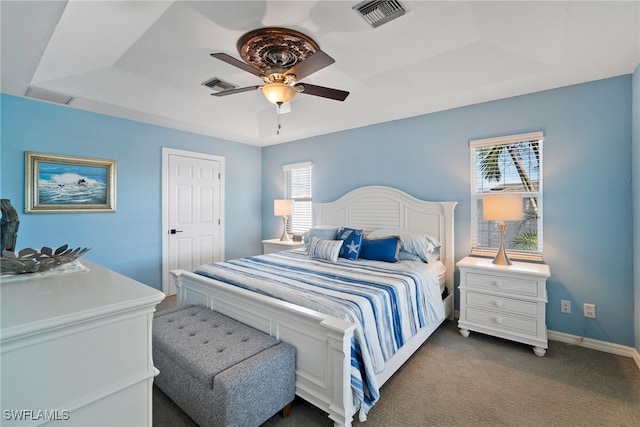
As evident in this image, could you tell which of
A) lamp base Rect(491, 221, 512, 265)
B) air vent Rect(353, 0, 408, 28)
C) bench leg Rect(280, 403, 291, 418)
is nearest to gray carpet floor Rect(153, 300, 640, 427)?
bench leg Rect(280, 403, 291, 418)

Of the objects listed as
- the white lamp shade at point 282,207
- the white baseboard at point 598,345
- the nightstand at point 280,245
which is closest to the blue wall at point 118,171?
the white lamp shade at point 282,207

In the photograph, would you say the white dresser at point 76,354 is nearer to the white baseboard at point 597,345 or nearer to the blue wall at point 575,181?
the blue wall at point 575,181

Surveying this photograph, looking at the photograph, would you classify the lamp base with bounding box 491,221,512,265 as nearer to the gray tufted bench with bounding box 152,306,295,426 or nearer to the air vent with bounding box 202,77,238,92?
the gray tufted bench with bounding box 152,306,295,426

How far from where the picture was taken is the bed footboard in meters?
1.66

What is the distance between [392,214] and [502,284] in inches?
58.5

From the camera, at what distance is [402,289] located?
2.38 metres

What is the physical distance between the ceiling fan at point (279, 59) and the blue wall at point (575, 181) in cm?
181

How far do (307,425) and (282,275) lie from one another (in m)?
1.17

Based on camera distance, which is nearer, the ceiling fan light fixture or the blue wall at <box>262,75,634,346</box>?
the ceiling fan light fixture

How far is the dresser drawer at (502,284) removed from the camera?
2.62 meters

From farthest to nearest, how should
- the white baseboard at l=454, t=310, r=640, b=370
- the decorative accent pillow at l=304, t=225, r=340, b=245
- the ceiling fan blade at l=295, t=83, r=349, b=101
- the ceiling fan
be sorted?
the decorative accent pillow at l=304, t=225, r=340, b=245, the white baseboard at l=454, t=310, r=640, b=370, the ceiling fan blade at l=295, t=83, r=349, b=101, the ceiling fan

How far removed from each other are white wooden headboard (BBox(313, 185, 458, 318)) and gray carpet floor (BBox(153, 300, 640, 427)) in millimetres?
1017

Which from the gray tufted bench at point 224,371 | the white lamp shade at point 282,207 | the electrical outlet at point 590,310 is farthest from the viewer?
the white lamp shade at point 282,207

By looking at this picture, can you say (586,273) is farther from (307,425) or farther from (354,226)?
(307,425)
